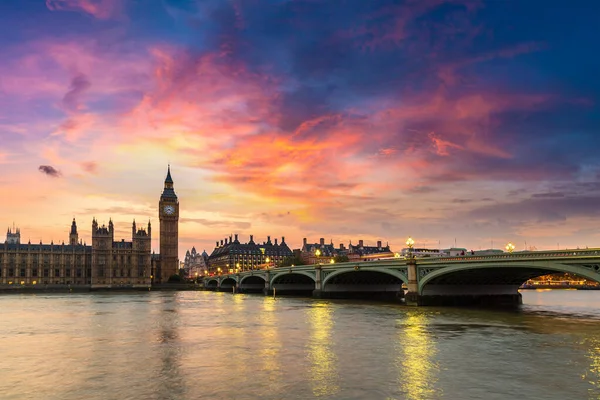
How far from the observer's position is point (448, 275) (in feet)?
212

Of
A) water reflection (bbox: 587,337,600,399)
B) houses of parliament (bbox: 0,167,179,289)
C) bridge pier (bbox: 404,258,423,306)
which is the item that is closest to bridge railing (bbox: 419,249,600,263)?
bridge pier (bbox: 404,258,423,306)

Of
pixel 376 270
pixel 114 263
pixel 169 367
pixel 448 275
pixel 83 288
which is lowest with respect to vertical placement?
pixel 83 288

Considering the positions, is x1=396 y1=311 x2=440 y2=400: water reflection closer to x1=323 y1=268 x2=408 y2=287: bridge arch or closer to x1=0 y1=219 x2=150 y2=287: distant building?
x1=323 y1=268 x2=408 y2=287: bridge arch

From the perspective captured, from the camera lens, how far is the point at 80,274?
631 ft

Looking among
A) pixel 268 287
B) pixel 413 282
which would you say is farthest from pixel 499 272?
pixel 268 287

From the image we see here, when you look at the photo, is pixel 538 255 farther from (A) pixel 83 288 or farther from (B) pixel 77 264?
(B) pixel 77 264

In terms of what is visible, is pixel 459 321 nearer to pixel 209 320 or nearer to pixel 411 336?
pixel 411 336

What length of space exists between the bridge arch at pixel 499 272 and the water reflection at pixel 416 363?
531 inches

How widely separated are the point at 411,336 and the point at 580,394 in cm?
1804

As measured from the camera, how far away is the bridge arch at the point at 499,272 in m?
45.9

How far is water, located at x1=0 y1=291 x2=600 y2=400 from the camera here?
21578mm

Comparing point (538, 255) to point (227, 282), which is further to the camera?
point (227, 282)

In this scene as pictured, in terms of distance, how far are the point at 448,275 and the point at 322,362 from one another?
40436mm

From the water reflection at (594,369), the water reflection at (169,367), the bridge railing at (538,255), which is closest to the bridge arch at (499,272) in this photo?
the bridge railing at (538,255)
